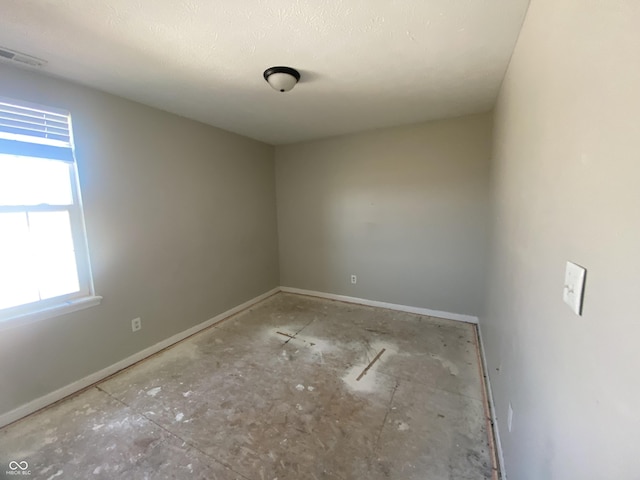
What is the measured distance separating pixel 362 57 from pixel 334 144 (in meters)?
1.97

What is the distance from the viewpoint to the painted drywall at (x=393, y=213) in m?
3.04

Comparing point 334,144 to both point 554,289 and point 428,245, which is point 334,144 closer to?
point 428,245

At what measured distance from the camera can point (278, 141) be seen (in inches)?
154

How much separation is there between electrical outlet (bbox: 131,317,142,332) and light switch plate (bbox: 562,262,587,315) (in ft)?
9.90

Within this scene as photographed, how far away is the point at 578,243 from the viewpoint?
27.7 inches

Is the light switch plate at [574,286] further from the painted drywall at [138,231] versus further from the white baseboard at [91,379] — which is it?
the white baseboard at [91,379]

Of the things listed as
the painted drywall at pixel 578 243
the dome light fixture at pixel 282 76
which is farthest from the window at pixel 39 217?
the painted drywall at pixel 578 243

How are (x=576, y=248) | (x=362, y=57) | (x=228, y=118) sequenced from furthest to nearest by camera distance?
(x=228, y=118) → (x=362, y=57) → (x=576, y=248)

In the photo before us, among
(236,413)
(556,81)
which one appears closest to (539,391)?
(556,81)

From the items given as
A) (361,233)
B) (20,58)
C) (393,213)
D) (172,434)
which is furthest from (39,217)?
(393,213)

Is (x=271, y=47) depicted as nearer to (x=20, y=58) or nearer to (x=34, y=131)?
(x=20, y=58)

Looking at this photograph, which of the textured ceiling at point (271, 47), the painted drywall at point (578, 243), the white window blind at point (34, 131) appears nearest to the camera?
the painted drywall at point (578, 243)

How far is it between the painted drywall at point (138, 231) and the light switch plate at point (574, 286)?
291 centimetres

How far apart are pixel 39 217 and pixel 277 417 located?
7.28 ft
